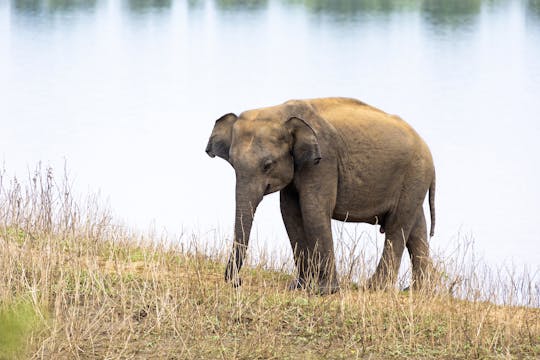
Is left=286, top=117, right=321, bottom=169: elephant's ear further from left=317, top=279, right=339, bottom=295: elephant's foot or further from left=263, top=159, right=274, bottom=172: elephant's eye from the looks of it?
left=317, top=279, right=339, bottom=295: elephant's foot

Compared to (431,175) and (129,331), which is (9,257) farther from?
(431,175)

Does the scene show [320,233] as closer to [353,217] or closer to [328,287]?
[328,287]

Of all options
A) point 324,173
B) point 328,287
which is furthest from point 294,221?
point 328,287

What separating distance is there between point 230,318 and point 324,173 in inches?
92.0

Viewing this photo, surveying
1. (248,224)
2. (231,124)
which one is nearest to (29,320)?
(248,224)

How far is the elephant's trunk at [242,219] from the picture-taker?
11.7 meters

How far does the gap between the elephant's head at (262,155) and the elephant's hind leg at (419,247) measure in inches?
82.7

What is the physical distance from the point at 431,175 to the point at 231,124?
2.50 m

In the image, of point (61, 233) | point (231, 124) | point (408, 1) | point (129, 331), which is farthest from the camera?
point (408, 1)

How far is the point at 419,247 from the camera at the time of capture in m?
14.0

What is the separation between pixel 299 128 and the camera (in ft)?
40.2

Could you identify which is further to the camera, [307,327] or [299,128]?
[299,128]

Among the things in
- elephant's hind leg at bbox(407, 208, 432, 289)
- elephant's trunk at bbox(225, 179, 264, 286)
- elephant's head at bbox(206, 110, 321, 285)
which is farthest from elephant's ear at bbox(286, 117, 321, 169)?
elephant's hind leg at bbox(407, 208, 432, 289)

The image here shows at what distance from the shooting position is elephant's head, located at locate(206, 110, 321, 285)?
11.8 m
